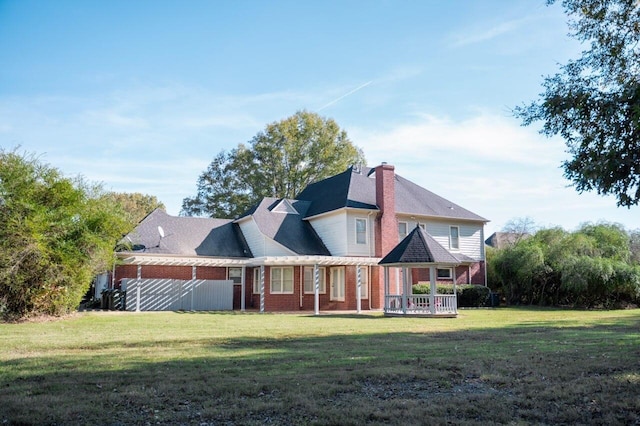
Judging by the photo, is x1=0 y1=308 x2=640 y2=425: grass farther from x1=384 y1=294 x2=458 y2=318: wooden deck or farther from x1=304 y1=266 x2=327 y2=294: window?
x1=304 y1=266 x2=327 y2=294: window

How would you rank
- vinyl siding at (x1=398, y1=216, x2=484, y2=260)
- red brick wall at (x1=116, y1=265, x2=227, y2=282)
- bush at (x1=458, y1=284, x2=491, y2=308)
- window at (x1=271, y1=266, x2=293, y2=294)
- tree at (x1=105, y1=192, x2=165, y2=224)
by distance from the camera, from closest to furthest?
1. red brick wall at (x1=116, y1=265, x2=227, y2=282)
2. window at (x1=271, y1=266, x2=293, y2=294)
3. bush at (x1=458, y1=284, x2=491, y2=308)
4. vinyl siding at (x1=398, y1=216, x2=484, y2=260)
5. tree at (x1=105, y1=192, x2=165, y2=224)

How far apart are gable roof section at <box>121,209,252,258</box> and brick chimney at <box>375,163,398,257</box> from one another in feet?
23.8

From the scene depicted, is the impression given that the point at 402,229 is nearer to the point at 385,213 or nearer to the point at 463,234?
the point at 385,213

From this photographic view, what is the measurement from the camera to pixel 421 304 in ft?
75.3

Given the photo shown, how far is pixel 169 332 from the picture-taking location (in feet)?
47.4

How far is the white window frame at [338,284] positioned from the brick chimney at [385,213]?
2.21 metres

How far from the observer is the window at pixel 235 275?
2994cm

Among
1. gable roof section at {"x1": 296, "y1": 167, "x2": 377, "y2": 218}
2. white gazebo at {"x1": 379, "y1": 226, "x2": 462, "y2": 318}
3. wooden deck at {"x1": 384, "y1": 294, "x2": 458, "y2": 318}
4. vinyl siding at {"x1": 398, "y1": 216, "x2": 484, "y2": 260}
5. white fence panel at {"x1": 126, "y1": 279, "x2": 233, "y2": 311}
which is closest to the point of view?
wooden deck at {"x1": 384, "y1": 294, "x2": 458, "y2": 318}

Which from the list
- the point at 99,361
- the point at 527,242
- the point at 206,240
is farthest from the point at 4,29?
the point at 527,242

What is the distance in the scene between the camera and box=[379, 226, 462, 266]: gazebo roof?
73.6ft

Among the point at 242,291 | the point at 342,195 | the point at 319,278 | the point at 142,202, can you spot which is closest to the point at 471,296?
the point at 319,278

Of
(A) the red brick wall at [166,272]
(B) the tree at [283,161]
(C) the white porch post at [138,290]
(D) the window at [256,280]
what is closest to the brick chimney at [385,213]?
(D) the window at [256,280]

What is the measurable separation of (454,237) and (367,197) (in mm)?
7105

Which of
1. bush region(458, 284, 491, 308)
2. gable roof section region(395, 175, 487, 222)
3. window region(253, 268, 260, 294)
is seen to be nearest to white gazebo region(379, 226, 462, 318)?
gable roof section region(395, 175, 487, 222)
